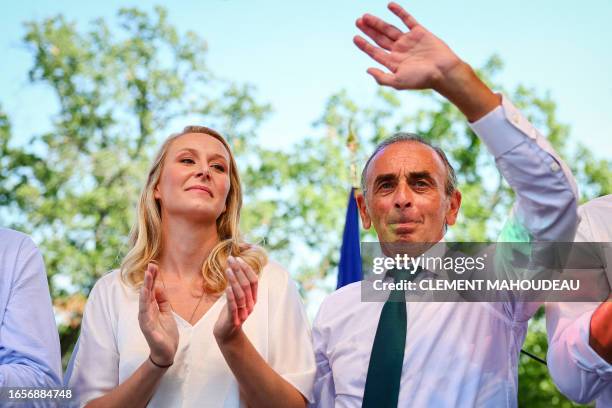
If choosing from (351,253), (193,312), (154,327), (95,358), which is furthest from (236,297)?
(351,253)

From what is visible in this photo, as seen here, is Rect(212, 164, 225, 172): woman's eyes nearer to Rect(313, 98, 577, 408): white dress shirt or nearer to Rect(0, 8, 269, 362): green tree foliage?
Rect(313, 98, 577, 408): white dress shirt

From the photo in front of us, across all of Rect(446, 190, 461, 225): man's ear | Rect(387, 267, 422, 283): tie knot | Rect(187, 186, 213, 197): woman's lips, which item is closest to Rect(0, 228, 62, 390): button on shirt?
Rect(187, 186, 213, 197): woman's lips

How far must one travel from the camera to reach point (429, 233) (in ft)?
11.7

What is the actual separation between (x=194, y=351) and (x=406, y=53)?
5.25 ft

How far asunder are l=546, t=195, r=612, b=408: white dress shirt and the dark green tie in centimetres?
60

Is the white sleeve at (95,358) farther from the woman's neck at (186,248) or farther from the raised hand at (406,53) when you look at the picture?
A: the raised hand at (406,53)

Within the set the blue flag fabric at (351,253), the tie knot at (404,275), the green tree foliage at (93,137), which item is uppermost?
the green tree foliage at (93,137)

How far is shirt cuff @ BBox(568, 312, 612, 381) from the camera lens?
2.69 metres

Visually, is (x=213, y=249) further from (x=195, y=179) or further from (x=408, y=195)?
(x=408, y=195)

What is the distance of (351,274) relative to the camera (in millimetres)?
6871

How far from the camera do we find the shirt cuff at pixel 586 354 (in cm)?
269

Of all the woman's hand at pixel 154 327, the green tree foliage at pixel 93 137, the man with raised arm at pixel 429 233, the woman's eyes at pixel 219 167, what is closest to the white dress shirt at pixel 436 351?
the man with raised arm at pixel 429 233

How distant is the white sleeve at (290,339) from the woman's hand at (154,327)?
466 millimetres

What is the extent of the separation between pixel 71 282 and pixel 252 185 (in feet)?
15.9
